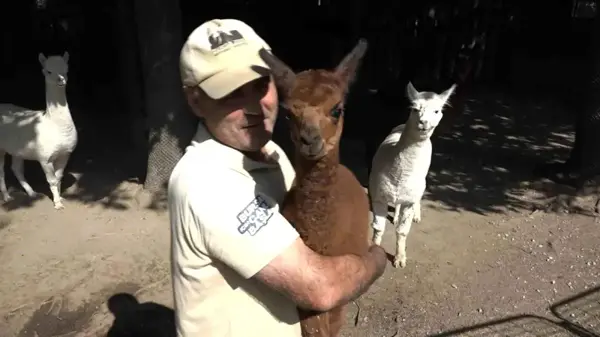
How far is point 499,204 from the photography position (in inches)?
249

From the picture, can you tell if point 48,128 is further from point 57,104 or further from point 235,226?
point 235,226

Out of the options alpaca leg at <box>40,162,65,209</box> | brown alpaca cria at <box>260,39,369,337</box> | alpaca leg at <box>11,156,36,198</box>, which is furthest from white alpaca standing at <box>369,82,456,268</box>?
alpaca leg at <box>11,156,36,198</box>

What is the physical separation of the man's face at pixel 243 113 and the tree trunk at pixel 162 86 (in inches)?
Result: 178

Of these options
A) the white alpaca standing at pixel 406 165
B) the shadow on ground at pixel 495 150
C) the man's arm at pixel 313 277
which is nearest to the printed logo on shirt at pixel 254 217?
the man's arm at pixel 313 277

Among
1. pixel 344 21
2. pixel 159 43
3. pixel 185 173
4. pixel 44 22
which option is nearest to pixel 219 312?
pixel 185 173

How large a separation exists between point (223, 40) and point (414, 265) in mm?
3853

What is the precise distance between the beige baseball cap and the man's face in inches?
2.2

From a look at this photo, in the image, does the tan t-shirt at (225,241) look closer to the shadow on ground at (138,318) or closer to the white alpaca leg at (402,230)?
the shadow on ground at (138,318)

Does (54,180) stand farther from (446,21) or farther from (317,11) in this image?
(317,11)

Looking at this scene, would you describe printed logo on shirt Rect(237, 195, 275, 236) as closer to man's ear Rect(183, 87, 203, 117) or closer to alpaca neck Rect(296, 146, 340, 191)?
alpaca neck Rect(296, 146, 340, 191)

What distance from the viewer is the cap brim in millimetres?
1694

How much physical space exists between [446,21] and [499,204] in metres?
2.59

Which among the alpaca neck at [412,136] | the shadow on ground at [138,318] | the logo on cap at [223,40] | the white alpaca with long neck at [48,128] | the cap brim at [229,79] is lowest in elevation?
the shadow on ground at [138,318]

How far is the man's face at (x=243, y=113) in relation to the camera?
178cm
